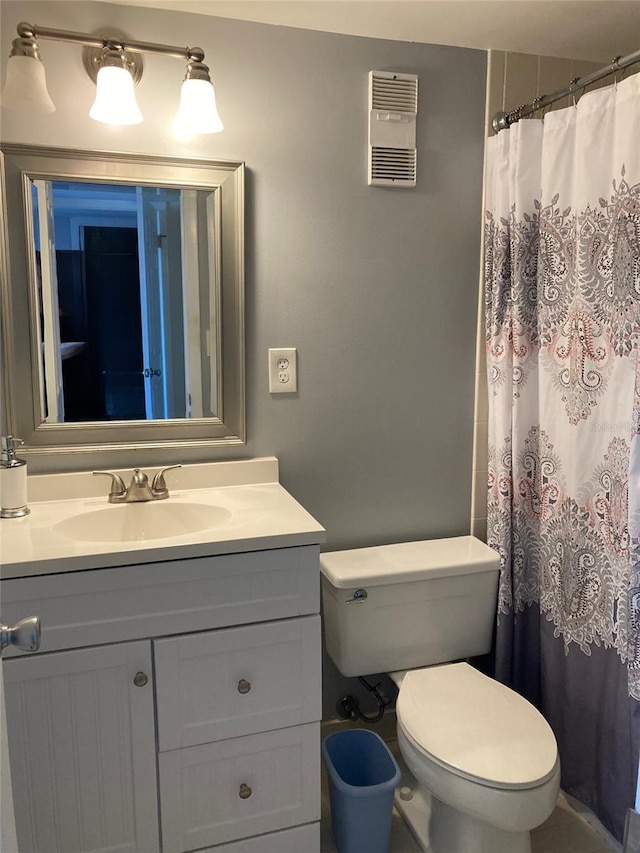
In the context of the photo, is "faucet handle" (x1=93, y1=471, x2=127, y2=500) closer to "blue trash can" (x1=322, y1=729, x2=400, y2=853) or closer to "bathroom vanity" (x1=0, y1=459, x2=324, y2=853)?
"bathroom vanity" (x1=0, y1=459, x2=324, y2=853)

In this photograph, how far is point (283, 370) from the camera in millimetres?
1964

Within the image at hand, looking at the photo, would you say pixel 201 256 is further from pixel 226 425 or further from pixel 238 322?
pixel 226 425

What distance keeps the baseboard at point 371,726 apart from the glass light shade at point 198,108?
1.76m

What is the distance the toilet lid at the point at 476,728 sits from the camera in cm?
151

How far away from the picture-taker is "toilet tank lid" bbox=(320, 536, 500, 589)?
189cm

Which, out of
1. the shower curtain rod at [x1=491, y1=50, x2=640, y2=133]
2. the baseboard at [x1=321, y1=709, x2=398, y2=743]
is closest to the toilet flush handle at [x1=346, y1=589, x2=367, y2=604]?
the baseboard at [x1=321, y1=709, x2=398, y2=743]

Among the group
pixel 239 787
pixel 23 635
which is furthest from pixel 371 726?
pixel 23 635

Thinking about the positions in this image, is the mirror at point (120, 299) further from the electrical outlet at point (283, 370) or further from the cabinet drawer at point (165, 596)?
the cabinet drawer at point (165, 596)

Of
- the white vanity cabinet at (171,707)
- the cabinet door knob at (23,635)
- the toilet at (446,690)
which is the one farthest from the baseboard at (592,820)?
the cabinet door knob at (23,635)

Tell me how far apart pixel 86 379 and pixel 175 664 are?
0.77 meters

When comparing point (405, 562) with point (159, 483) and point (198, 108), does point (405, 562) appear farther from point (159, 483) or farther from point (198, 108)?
point (198, 108)

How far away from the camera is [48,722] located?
1.42 meters

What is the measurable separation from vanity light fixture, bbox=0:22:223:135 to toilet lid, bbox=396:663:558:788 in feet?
4.99

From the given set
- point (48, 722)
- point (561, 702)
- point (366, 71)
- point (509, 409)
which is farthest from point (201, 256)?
point (561, 702)
